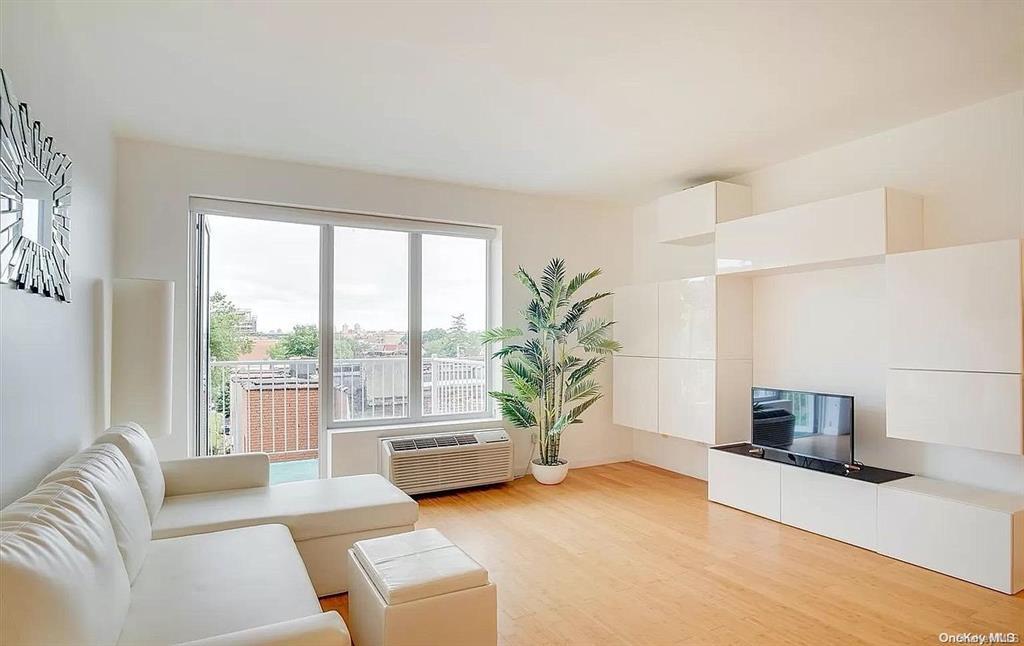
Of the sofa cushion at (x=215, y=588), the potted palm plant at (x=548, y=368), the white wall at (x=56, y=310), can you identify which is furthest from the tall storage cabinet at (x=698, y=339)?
the white wall at (x=56, y=310)

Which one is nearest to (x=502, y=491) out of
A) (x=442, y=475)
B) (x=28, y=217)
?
(x=442, y=475)

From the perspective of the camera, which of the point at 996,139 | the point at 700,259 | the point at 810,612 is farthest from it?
the point at 700,259

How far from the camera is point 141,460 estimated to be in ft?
8.46

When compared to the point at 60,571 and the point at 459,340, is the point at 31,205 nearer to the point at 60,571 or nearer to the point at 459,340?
the point at 60,571

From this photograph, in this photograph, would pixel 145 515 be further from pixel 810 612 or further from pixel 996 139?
pixel 996 139

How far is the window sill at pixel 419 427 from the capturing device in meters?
4.67

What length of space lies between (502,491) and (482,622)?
2.79 metres

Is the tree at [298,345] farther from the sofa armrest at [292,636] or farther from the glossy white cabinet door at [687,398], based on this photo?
the sofa armrest at [292,636]

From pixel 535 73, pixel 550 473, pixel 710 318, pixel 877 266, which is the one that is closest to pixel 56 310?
pixel 535 73

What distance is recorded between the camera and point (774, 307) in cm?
462

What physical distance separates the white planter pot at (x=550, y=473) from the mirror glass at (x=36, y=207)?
152 inches

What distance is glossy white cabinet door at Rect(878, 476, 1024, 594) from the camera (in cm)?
288

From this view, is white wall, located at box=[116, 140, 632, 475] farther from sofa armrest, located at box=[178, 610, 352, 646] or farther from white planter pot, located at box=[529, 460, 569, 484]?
sofa armrest, located at box=[178, 610, 352, 646]

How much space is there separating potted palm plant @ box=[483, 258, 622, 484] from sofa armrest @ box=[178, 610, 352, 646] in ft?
11.5
